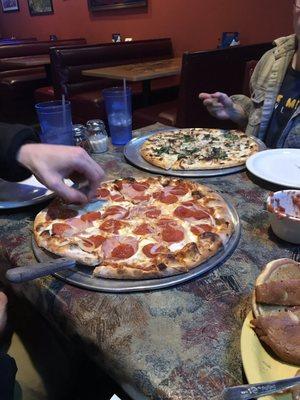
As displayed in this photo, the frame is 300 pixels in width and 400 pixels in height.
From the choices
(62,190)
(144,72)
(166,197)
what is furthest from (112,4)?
(62,190)

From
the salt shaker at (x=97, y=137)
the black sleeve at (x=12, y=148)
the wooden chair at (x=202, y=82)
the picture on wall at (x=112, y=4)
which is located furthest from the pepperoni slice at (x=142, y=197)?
the picture on wall at (x=112, y=4)

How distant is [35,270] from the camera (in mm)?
704

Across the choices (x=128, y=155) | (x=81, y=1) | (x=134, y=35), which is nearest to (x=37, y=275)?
(x=128, y=155)

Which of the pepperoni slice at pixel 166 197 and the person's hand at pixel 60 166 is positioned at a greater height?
the person's hand at pixel 60 166

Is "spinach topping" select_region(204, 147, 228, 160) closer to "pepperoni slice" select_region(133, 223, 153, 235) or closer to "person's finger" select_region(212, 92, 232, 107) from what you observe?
"person's finger" select_region(212, 92, 232, 107)

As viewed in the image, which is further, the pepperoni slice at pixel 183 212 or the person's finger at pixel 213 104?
the person's finger at pixel 213 104

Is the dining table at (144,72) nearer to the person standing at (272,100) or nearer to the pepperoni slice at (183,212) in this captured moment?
the person standing at (272,100)

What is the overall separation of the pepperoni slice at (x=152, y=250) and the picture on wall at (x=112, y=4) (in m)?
A: 4.61

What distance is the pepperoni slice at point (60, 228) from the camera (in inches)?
35.9

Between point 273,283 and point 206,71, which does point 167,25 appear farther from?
point 273,283

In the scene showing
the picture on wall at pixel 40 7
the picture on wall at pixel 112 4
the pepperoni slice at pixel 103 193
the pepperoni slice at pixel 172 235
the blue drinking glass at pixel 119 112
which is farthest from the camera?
the picture on wall at pixel 40 7

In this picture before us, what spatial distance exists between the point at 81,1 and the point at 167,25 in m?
1.81

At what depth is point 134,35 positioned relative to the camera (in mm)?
5066

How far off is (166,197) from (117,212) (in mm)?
168
